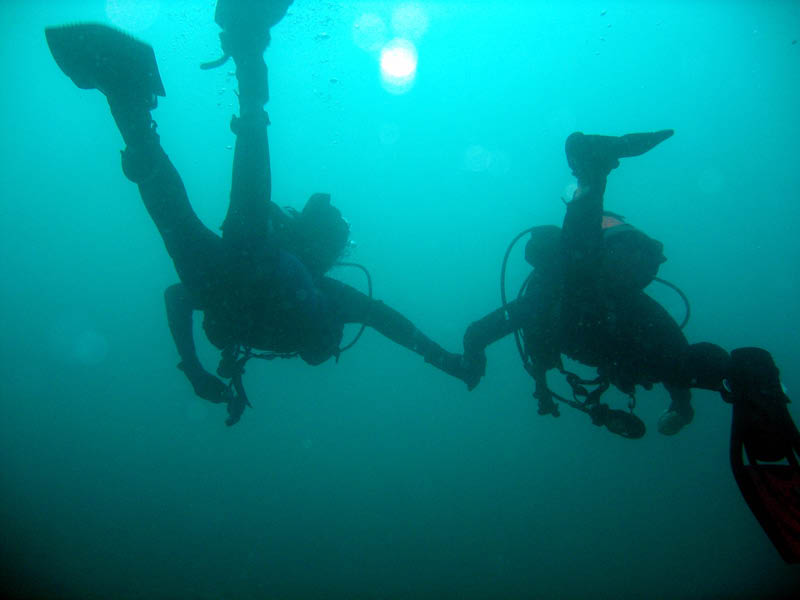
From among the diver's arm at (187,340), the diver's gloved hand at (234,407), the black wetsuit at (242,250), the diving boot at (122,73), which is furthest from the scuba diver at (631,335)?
the diver's arm at (187,340)

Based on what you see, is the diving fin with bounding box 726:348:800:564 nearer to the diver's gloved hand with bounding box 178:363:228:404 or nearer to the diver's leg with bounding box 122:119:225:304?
the diver's leg with bounding box 122:119:225:304

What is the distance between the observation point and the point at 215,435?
45.7m

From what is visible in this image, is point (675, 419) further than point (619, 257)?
Yes

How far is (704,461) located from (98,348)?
7240 centimetres

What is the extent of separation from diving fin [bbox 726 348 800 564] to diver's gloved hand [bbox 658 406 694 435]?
1.29 m

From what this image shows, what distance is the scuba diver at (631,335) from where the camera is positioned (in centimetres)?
289

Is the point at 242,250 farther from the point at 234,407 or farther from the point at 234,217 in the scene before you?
the point at 234,407

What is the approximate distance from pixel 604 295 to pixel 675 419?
87.5 inches

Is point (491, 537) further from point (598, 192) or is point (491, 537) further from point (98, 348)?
point (98, 348)

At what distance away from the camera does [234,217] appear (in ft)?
10.5

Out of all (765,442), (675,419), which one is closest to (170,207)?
(765,442)

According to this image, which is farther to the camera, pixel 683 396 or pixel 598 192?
pixel 683 396

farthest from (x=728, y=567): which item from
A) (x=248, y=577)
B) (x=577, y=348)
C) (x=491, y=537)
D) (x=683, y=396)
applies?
(x=577, y=348)

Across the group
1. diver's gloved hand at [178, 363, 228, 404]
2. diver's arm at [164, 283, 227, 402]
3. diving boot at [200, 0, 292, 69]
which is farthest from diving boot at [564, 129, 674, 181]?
diver's gloved hand at [178, 363, 228, 404]
